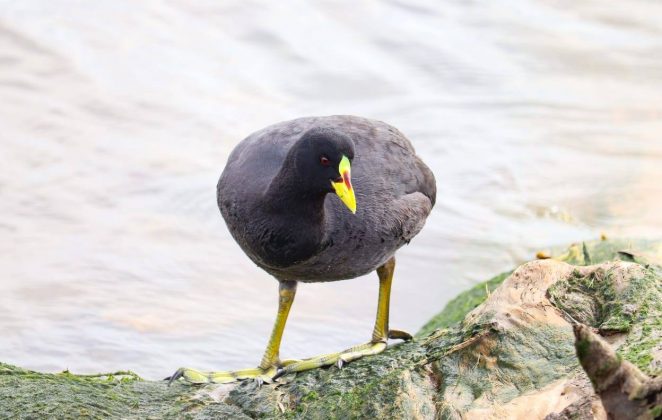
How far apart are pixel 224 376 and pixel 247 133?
6.48 metres

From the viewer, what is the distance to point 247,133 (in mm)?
12195

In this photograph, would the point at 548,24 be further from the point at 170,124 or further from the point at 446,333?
the point at 446,333

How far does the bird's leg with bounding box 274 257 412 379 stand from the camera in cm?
584

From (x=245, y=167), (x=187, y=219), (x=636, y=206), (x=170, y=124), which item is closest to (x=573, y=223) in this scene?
(x=636, y=206)

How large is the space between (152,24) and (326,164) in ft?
32.3

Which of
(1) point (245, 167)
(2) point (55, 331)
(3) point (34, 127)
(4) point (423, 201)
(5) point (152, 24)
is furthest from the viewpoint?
(5) point (152, 24)

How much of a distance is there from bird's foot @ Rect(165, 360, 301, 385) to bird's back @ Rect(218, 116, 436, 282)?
574mm

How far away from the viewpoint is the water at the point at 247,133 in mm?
9234

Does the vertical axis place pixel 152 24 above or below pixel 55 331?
above

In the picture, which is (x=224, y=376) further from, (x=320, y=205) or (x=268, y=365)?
(x=320, y=205)

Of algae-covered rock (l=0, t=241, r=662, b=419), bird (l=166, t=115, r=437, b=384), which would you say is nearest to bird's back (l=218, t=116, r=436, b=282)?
bird (l=166, t=115, r=437, b=384)

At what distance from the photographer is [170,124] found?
41.6 feet

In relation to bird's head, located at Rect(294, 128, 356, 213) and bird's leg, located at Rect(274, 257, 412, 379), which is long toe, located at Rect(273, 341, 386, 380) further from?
bird's head, located at Rect(294, 128, 356, 213)

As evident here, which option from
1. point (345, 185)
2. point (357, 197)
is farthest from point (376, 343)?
point (345, 185)
